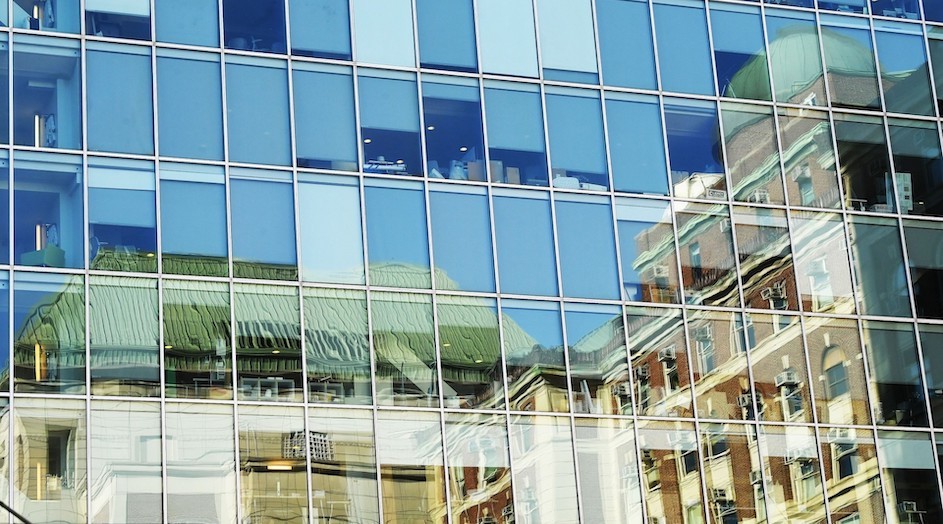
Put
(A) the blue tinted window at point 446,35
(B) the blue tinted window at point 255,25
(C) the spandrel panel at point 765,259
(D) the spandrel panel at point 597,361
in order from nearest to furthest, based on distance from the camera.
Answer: (D) the spandrel panel at point 597,361
(B) the blue tinted window at point 255,25
(A) the blue tinted window at point 446,35
(C) the spandrel panel at point 765,259

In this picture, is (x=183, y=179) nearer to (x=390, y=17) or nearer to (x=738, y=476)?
(x=390, y=17)

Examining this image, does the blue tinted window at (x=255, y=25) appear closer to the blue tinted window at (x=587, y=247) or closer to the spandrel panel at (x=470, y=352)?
the spandrel panel at (x=470, y=352)

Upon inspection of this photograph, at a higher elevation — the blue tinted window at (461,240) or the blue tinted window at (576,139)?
the blue tinted window at (576,139)

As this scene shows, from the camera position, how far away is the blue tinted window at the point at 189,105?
119 ft

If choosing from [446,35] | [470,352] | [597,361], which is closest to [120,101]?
[446,35]

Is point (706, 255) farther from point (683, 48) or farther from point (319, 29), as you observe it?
point (319, 29)

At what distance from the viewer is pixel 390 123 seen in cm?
3816

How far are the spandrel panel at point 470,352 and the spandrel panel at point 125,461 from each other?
6.50 metres

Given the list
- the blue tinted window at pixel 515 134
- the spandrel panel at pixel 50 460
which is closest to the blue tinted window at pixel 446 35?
the blue tinted window at pixel 515 134

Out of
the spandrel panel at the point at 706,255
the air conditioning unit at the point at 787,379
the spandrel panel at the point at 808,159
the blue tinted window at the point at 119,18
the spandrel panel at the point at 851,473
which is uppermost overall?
→ the blue tinted window at the point at 119,18

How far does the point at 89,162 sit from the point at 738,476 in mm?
16146

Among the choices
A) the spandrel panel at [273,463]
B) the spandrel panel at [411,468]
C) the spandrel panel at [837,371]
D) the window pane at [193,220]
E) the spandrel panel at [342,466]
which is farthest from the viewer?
the spandrel panel at [837,371]

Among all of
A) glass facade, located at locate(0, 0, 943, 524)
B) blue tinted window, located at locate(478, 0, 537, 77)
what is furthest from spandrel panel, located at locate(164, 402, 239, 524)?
blue tinted window, located at locate(478, 0, 537, 77)

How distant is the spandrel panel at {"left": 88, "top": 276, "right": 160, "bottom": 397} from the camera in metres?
34.2
